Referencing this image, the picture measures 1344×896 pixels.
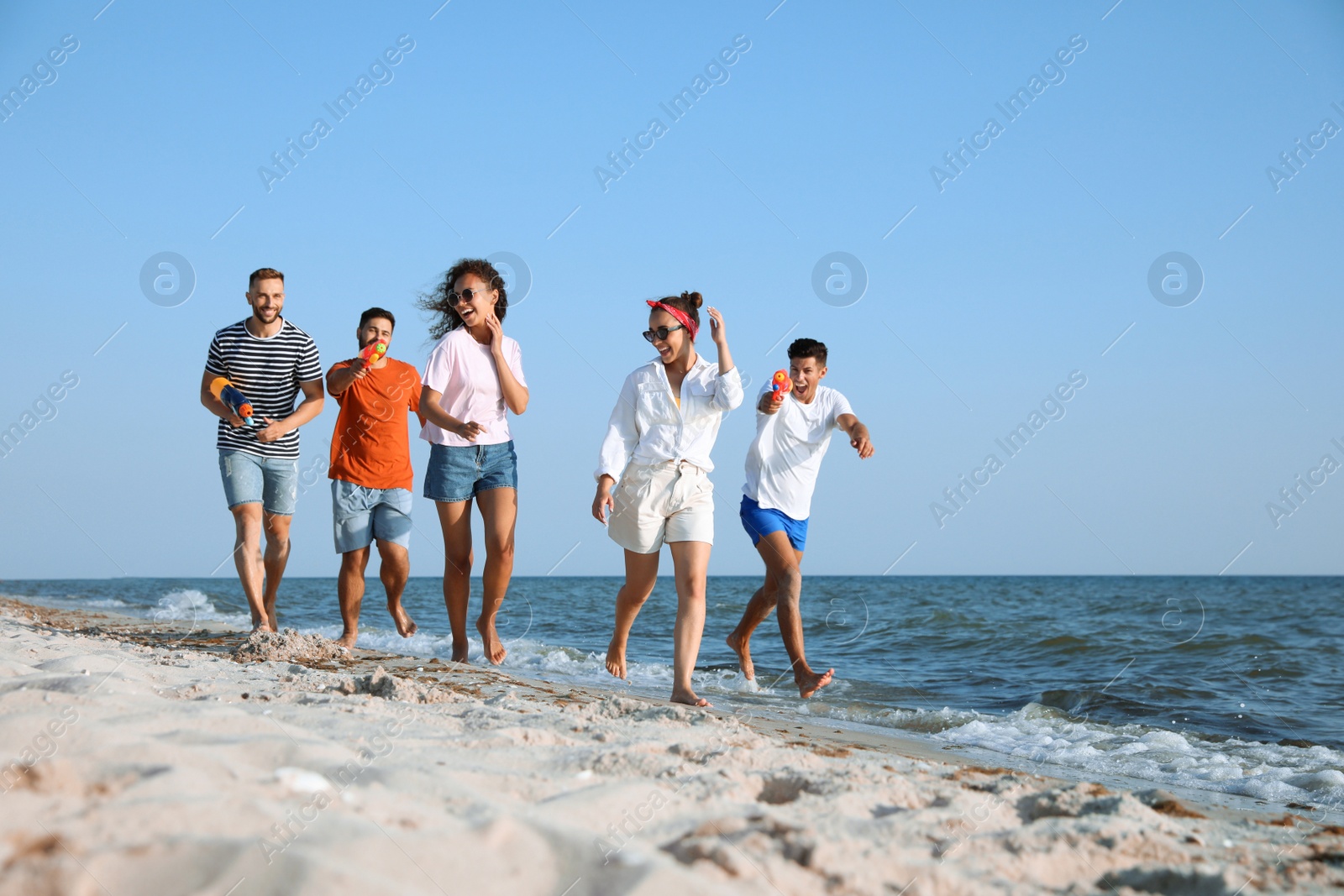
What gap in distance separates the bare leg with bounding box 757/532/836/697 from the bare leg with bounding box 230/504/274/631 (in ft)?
9.51

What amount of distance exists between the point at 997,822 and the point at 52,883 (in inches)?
73.2

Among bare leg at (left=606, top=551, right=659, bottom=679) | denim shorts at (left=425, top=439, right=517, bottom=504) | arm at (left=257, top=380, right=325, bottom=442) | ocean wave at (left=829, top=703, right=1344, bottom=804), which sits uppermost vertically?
arm at (left=257, top=380, right=325, bottom=442)

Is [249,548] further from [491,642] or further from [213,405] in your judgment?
[491,642]

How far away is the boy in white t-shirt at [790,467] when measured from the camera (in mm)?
5344

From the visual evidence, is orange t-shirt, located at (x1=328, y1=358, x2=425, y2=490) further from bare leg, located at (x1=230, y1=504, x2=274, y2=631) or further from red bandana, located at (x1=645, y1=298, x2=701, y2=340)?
red bandana, located at (x1=645, y1=298, x2=701, y2=340)

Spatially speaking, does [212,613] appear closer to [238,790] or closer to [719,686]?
[719,686]

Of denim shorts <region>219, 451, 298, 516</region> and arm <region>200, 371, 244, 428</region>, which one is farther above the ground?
arm <region>200, 371, 244, 428</region>

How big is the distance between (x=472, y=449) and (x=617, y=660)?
1.31 meters

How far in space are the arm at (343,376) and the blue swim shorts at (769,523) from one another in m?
2.34

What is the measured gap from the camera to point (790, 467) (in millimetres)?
5461

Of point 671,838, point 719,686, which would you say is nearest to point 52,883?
point 671,838

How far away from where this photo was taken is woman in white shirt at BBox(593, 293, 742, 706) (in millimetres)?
4133

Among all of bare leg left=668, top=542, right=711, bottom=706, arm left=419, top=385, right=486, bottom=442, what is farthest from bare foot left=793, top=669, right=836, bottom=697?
arm left=419, top=385, right=486, bottom=442

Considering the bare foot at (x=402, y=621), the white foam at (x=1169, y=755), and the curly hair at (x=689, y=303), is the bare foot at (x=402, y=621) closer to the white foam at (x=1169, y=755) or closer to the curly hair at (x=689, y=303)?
the curly hair at (x=689, y=303)
